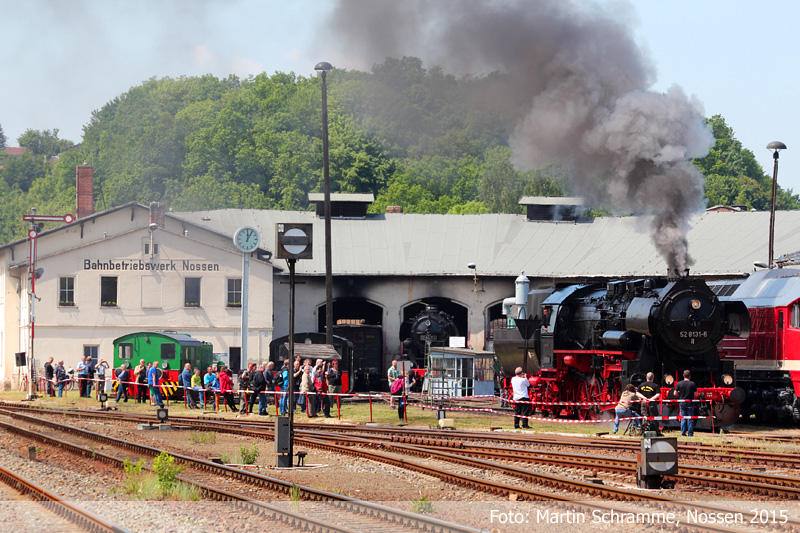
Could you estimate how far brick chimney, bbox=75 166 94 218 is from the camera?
54031 millimetres

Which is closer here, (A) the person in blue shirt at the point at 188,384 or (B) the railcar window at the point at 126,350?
(A) the person in blue shirt at the point at 188,384

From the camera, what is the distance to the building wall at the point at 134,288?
149 feet

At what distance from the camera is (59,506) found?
12.1 metres

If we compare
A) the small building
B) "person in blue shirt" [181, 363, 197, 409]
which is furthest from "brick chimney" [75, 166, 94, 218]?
the small building

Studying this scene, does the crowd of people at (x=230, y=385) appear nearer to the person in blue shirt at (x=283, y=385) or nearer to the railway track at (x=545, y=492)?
the person in blue shirt at (x=283, y=385)

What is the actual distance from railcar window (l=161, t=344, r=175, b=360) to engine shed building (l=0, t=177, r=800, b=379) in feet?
22.8

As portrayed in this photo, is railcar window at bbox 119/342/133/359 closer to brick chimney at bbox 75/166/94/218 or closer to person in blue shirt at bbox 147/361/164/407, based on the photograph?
person in blue shirt at bbox 147/361/164/407

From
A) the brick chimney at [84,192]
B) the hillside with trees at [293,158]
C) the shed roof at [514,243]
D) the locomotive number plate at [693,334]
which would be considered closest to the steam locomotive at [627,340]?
the locomotive number plate at [693,334]

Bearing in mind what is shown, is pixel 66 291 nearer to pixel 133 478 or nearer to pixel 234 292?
pixel 234 292

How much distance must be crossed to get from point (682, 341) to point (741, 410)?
15.4ft

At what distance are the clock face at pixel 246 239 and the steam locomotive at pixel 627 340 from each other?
15.1 m

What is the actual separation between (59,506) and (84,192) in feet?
148

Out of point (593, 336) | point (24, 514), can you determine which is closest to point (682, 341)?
point (593, 336)

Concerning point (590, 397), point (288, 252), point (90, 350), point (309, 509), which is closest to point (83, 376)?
point (90, 350)
